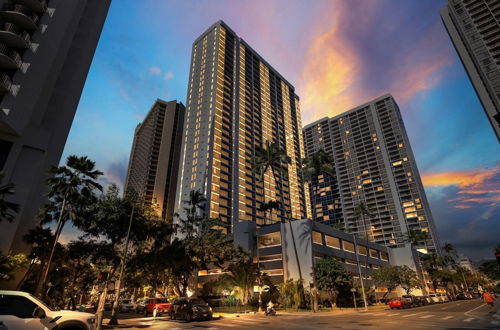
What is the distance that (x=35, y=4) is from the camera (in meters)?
32.4

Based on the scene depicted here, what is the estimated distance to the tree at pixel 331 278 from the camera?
133ft

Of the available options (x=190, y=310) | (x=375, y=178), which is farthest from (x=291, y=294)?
(x=375, y=178)

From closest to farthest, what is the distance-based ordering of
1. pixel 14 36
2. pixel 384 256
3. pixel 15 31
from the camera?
pixel 14 36, pixel 15 31, pixel 384 256

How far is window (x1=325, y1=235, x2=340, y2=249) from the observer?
179ft

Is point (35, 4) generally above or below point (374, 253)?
above

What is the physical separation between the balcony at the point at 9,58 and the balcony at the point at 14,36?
70 cm

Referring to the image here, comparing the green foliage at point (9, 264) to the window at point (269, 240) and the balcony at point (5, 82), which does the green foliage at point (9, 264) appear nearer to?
the balcony at point (5, 82)

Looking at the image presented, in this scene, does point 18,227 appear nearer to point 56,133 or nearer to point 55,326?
point 56,133

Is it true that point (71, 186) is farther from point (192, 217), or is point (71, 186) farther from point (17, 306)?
point (192, 217)

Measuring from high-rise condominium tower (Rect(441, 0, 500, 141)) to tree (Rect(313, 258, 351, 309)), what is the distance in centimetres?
6652

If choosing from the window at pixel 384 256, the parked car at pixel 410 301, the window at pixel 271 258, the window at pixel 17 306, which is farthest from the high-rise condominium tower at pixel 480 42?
the window at pixel 17 306

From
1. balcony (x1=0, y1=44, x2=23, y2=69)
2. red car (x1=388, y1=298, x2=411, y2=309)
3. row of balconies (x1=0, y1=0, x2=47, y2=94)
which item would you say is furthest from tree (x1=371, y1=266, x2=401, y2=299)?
balcony (x1=0, y1=44, x2=23, y2=69)

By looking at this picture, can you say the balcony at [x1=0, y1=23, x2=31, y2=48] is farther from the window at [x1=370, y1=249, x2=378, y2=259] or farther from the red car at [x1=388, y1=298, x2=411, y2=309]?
the window at [x1=370, y1=249, x2=378, y2=259]

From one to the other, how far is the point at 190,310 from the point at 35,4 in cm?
3980
